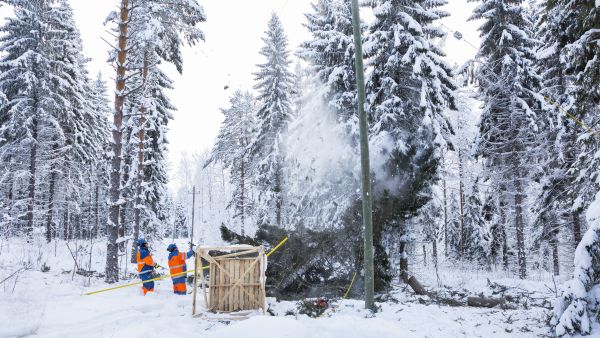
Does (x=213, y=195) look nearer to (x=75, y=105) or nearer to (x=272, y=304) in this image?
(x=75, y=105)

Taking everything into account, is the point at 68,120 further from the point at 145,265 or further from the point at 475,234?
the point at 475,234

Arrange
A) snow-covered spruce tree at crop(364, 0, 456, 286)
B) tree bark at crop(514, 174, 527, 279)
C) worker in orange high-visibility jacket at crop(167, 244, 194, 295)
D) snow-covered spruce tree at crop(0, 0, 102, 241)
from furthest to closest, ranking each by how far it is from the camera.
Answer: snow-covered spruce tree at crop(0, 0, 102, 241) → tree bark at crop(514, 174, 527, 279) → snow-covered spruce tree at crop(364, 0, 456, 286) → worker in orange high-visibility jacket at crop(167, 244, 194, 295)

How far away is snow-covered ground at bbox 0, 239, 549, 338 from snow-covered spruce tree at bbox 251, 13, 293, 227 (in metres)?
12.6

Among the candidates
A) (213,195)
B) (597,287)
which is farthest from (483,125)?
(213,195)

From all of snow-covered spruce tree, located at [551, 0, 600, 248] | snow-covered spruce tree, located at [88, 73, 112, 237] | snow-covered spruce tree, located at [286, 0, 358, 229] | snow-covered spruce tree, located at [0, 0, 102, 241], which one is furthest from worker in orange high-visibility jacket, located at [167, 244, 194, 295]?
snow-covered spruce tree, located at [88, 73, 112, 237]

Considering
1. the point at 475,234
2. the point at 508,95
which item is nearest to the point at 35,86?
the point at 508,95

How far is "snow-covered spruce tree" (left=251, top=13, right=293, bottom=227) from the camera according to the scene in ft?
71.5

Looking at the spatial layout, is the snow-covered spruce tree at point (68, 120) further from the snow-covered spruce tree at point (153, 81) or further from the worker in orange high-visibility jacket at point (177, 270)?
the worker in orange high-visibility jacket at point (177, 270)

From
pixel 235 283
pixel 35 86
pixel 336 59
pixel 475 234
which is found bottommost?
pixel 475 234

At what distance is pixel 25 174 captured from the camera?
17844 mm

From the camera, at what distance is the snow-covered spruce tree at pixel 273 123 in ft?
71.5

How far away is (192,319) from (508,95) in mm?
15834

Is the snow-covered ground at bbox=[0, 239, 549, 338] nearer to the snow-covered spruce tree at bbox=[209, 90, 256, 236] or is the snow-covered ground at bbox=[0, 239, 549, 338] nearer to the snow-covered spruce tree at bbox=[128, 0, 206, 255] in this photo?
the snow-covered spruce tree at bbox=[128, 0, 206, 255]

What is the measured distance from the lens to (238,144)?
29.4 meters
